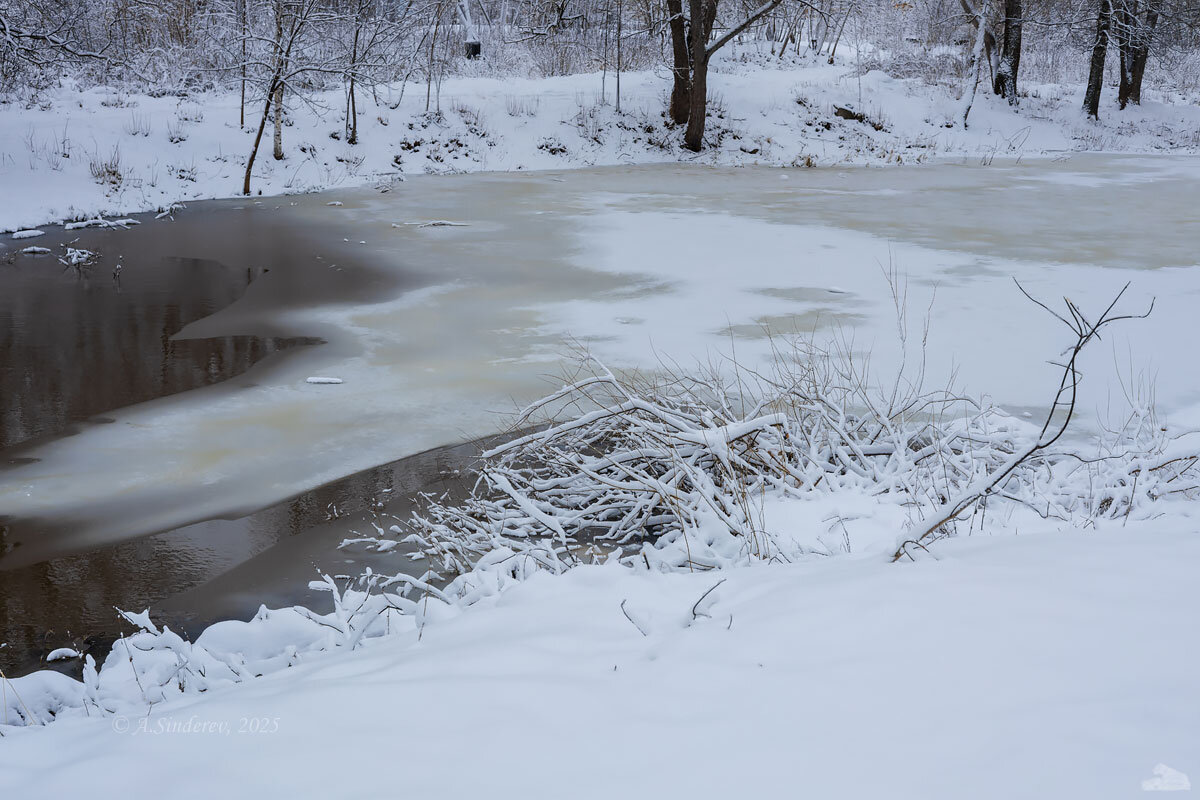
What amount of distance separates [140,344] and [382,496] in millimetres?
4006

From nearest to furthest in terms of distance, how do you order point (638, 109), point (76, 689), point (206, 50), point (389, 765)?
point (389, 765) < point (76, 689) < point (206, 50) < point (638, 109)

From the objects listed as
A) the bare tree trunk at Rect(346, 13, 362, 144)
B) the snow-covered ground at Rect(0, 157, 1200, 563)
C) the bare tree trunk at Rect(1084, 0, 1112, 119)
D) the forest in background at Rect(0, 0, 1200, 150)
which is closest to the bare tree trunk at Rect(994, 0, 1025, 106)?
the forest in background at Rect(0, 0, 1200, 150)

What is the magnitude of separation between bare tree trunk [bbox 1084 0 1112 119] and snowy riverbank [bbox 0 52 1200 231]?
58cm

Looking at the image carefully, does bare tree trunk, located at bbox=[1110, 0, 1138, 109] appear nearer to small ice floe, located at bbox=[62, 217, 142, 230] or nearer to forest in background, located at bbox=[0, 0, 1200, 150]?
forest in background, located at bbox=[0, 0, 1200, 150]

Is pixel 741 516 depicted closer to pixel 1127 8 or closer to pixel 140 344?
pixel 140 344

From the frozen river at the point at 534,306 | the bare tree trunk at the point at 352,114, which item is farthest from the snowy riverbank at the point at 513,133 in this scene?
the frozen river at the point at 534,306

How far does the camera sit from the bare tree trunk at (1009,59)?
26.8 m

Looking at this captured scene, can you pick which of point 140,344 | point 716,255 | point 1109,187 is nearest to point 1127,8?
point 1109,187

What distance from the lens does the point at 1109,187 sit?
1688 cm

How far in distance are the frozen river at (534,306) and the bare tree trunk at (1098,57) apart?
11.8 metres

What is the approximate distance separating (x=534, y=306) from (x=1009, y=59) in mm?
24143

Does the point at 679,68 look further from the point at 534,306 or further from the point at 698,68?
the point at 534,306

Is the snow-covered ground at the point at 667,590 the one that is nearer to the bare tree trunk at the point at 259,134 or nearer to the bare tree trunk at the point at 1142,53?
the bare tree trunk at the point at 259,134

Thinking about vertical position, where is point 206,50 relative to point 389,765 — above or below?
above
